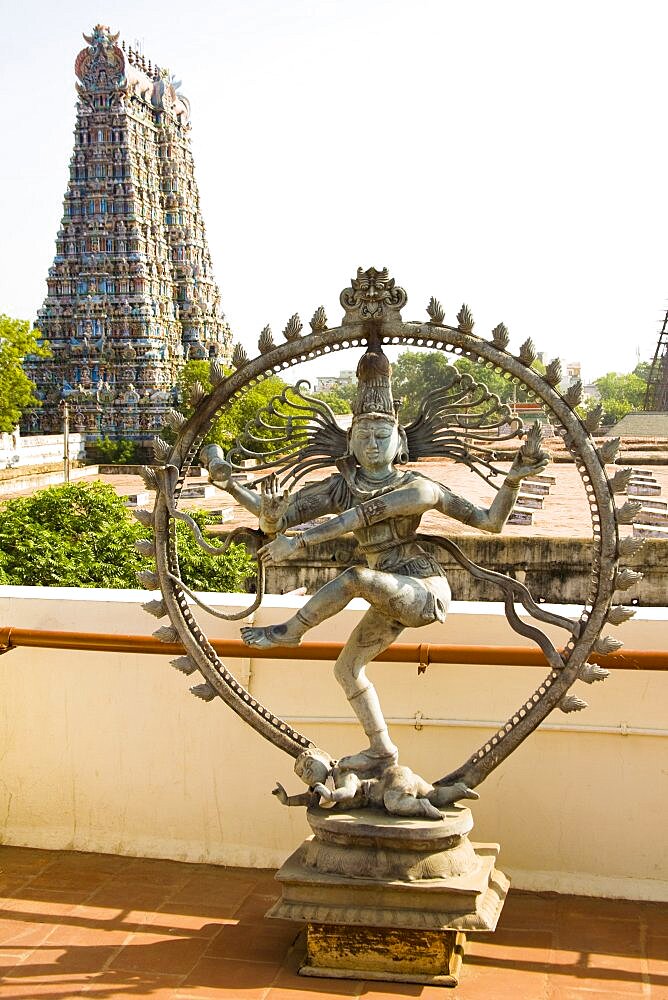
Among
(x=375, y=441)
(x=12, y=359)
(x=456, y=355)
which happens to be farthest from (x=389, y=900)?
(x=12, y=359)

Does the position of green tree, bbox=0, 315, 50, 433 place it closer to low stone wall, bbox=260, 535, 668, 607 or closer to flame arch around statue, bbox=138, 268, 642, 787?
low stone wall, bbox=260, 535, 668, 607

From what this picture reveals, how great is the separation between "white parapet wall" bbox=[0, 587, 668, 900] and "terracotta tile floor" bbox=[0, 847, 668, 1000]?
0.16 metres

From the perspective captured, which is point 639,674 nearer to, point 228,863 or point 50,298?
point 228,863

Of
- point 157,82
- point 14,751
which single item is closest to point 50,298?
point 157,82

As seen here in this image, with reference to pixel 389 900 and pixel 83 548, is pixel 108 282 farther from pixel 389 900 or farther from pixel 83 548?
pixel 389 900

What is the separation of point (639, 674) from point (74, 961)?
2.23 metres

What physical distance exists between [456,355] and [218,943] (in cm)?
213

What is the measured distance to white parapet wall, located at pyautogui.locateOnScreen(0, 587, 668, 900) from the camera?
441cm

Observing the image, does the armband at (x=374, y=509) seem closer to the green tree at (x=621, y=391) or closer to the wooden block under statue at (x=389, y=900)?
the wooden block under statue at (x=389, y=900)

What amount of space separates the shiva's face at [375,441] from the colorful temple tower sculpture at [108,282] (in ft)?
142

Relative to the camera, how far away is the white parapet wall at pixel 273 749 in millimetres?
4406

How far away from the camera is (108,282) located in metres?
47.9

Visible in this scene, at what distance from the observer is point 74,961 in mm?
3818

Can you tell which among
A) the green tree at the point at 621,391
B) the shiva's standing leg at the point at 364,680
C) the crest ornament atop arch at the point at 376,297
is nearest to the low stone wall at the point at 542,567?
the shiva's standing leg at the point at 364,680
